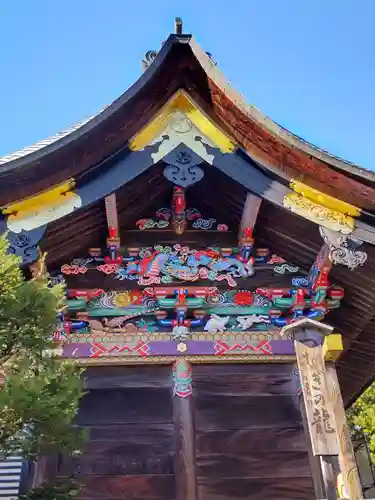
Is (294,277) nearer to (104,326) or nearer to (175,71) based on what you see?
(104,326)

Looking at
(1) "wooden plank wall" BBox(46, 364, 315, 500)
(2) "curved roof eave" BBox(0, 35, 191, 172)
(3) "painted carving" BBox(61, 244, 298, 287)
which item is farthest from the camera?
(3) "painted carving" BBox(61, 244, 298, 287)

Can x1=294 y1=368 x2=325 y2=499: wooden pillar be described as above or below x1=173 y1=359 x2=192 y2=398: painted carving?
below

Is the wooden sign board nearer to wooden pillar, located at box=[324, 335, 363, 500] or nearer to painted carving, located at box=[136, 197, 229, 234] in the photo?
wooden pillar, located at box=[324, 335, 363, 500]

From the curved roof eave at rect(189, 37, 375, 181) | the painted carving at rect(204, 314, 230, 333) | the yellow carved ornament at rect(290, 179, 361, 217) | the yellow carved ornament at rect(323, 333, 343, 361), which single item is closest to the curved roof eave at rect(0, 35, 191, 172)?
the curved roof eave at rect(189, 37, 375, 181)

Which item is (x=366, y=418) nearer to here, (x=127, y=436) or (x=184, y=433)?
(x=184, y=433)

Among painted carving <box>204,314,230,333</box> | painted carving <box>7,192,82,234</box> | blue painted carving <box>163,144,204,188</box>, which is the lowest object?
painted carving <box>204,314,230,333</box>

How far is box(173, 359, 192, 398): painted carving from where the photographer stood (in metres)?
5.29

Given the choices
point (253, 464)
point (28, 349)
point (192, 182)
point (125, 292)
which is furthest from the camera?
point (125, 292)

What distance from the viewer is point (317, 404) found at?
5086 millimetres

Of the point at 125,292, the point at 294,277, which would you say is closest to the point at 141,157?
the point at 125,292

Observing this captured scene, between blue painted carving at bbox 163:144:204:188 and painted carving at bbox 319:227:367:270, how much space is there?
1361mm

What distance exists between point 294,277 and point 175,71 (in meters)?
2.44

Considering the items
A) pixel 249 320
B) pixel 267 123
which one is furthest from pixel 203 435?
pixel 267 123

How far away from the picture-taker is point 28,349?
3.47 meters
